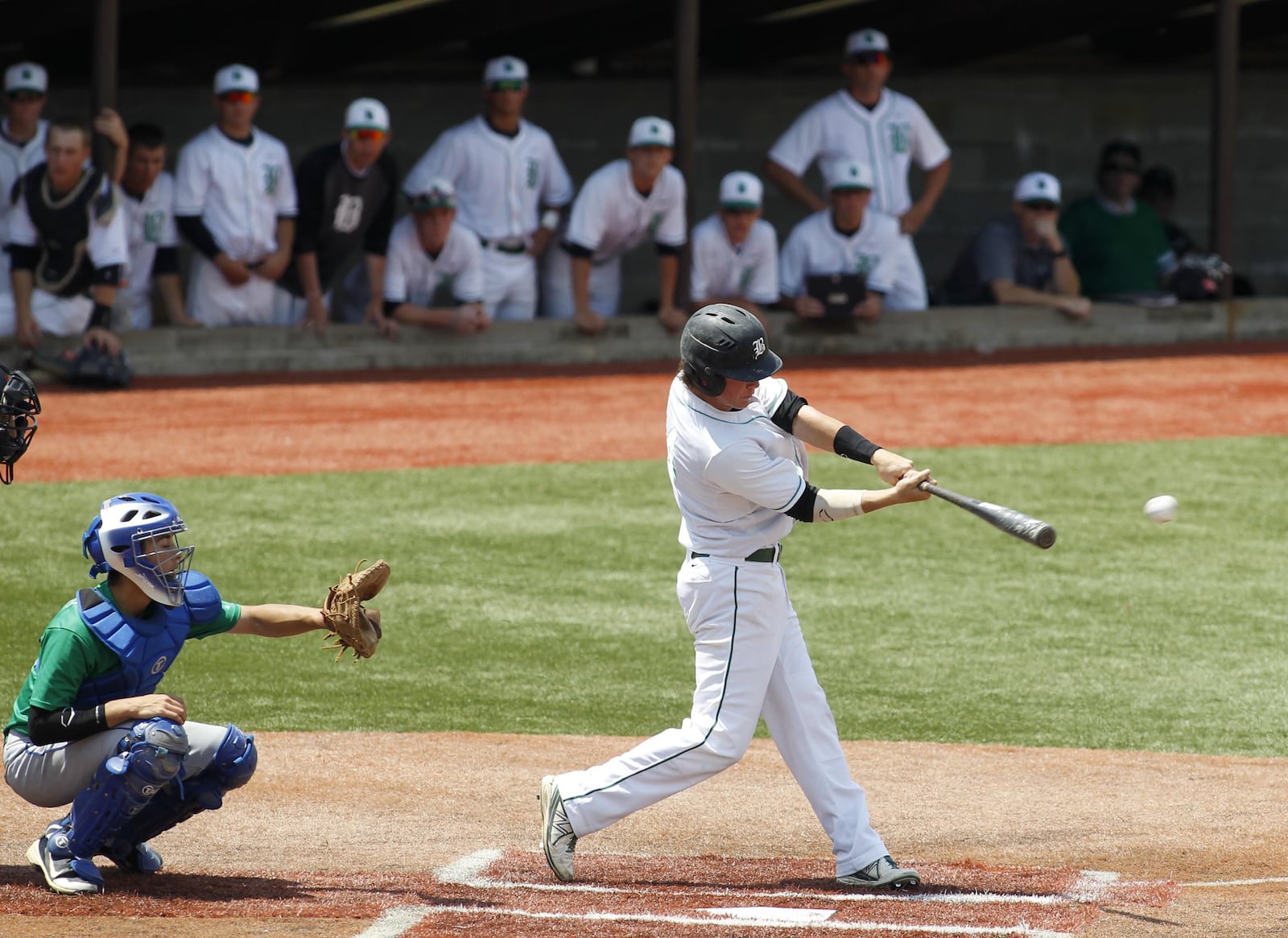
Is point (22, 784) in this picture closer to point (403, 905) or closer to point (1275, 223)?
point (403, 905)

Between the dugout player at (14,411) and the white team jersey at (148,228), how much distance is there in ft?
21.2

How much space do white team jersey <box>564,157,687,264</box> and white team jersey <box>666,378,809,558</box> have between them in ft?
24.1

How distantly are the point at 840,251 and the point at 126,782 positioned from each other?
8.69 metres

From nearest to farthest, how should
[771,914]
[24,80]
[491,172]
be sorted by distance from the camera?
1. [771,914]
2. [24,80]
3. [491,172]

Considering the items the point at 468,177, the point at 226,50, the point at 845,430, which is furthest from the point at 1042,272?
the point at 845,430

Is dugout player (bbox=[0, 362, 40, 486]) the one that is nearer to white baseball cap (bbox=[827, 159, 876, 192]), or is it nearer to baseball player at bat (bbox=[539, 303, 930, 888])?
baseball player at bat (bbox=[539, 303, 930, 888])

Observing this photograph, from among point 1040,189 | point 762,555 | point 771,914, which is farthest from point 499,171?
point 771,914

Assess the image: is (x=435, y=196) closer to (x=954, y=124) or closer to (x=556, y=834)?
(x=954, y=124)

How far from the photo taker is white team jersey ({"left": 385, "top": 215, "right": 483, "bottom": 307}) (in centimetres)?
1123

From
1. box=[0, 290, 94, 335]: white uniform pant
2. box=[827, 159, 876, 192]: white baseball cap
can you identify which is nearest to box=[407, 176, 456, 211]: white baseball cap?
box=[0, 290, 94, 335]: white uniform pant

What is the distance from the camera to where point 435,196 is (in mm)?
10992

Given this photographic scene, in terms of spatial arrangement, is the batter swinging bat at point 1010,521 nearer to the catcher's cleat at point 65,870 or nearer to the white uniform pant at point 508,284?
the catcher's cleat at point 65,870

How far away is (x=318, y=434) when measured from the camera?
1007 centimetres

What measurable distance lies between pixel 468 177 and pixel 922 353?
133 inches
